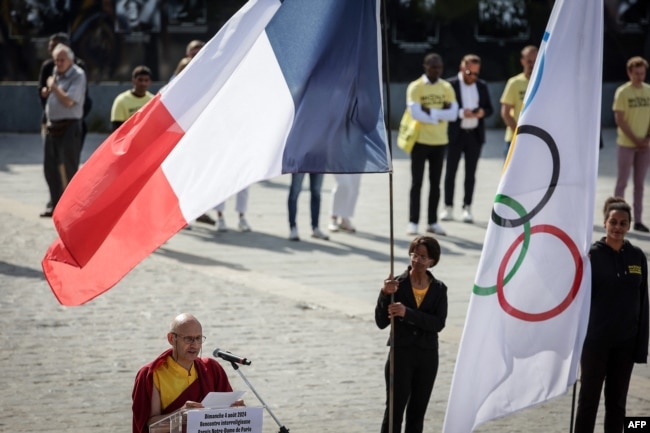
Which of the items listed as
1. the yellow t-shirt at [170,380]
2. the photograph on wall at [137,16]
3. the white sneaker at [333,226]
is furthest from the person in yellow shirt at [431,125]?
the photograph on wall at [137,16]

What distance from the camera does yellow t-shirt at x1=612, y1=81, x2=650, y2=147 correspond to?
16.8 m

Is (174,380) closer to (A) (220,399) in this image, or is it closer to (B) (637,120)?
(A) (220,399)

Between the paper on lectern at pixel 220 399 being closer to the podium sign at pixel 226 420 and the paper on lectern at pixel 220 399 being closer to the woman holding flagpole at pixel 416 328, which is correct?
the podium sign at pixel 226 420

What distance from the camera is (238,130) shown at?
7.04m

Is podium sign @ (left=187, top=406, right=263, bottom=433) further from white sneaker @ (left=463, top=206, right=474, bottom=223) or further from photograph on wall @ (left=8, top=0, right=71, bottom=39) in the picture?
photograph on wall @ (left=8, top=0, right=71, bottom=39)

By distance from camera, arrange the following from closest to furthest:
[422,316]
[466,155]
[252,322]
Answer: [422,316] → [252,322] → [466,155]

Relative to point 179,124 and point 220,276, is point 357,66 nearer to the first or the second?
point 179,124

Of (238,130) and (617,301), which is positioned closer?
(238,130)

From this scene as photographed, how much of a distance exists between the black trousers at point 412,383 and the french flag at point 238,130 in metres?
1.42

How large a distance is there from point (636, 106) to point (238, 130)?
35.2 ft

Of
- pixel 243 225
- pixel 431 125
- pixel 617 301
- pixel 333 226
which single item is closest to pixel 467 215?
pixel 431 125

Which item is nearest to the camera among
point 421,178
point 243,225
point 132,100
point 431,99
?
point 132,100

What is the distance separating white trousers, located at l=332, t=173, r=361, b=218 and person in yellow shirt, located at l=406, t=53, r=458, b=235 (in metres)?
0.70

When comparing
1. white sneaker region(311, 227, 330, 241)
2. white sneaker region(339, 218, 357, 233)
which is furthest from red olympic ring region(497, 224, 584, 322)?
white sneaker region(339, 218, 357, 233)
